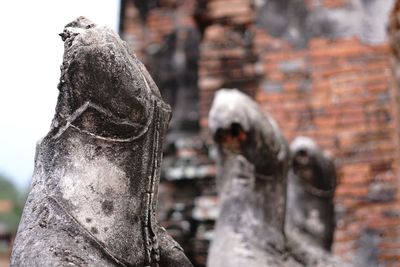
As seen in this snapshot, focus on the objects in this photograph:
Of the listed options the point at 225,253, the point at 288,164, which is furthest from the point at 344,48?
the point at 225,253

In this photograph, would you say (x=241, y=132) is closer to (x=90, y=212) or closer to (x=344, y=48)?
(x=90, y=212)

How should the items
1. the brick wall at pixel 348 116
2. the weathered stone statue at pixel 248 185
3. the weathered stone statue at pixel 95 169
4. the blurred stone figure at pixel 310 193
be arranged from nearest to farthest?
1. the weathered stone statue at pixel 95 169
2. the weathered stone statue at pixel 248 185
3. the blurred stone figure at pixel 310 193
4. the brick wall at pixel 348 116

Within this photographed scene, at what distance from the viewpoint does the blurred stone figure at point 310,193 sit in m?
4.18

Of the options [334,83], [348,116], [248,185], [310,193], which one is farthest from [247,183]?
[334,83]

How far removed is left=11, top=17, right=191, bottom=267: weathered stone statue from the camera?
194 centimetres

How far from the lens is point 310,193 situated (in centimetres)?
426

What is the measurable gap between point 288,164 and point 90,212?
1885 millimetres

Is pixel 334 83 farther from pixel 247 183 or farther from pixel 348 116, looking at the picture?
pixel 247 183

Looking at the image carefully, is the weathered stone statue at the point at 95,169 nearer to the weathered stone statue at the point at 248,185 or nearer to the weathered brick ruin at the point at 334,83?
the weathered stone statue at the point at 248,185

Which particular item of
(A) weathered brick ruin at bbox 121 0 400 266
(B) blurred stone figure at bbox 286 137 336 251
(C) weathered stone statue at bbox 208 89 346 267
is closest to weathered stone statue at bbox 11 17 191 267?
(C) weathered stone statue at bbox 208 89 346 267

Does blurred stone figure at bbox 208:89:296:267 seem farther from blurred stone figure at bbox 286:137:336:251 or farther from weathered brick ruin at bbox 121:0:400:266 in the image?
weathered brick ruin at bbox 121:0:400:266

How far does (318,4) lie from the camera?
6312 millimetres

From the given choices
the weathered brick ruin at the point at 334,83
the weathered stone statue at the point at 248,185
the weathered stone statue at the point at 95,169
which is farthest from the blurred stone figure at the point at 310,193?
the weathered stone statue at the point at 95,169

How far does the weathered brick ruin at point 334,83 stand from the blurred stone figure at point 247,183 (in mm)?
2301
